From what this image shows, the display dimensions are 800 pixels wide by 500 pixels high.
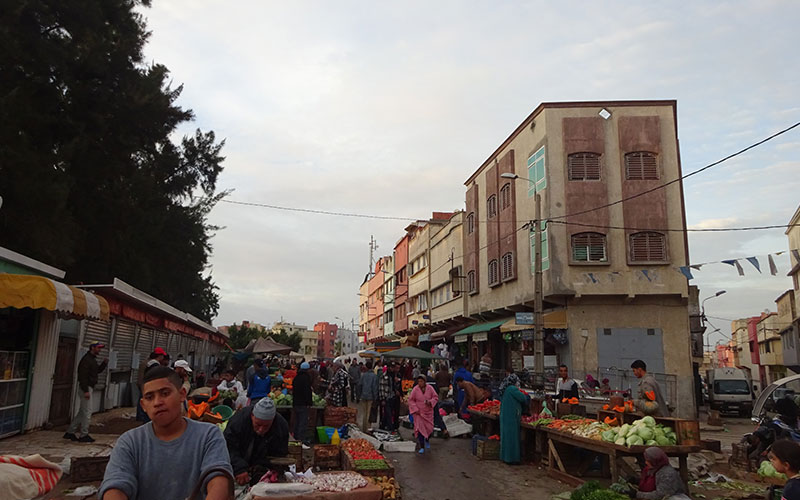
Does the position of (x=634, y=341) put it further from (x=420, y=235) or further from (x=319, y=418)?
(x=420, y=235)

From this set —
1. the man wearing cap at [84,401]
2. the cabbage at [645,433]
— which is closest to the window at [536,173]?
the cabbage at [645,433]

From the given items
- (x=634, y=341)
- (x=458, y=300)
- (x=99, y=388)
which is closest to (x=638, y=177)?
(x=634, y=341)

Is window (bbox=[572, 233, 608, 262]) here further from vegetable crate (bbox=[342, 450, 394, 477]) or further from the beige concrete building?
the beige concrete building

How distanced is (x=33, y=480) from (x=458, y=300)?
3468cm

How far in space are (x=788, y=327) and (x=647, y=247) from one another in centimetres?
3451

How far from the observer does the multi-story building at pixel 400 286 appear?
56109mm

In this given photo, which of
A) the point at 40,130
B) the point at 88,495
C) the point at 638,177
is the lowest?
the point at 88,495

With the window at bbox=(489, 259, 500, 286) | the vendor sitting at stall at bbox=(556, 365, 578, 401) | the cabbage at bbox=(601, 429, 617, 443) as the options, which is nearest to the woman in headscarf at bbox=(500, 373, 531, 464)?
the cabbage at bbox=(601, 429, 617, 443)

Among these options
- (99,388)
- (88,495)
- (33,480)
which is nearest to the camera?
(33,480)

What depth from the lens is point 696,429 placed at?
28.6 ft

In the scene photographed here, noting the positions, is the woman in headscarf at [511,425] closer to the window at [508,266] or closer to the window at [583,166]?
the window at [583,166]

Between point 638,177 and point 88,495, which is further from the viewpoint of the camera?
point 638,177

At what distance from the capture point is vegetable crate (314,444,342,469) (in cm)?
1017

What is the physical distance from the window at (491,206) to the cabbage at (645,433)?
2241 cm
